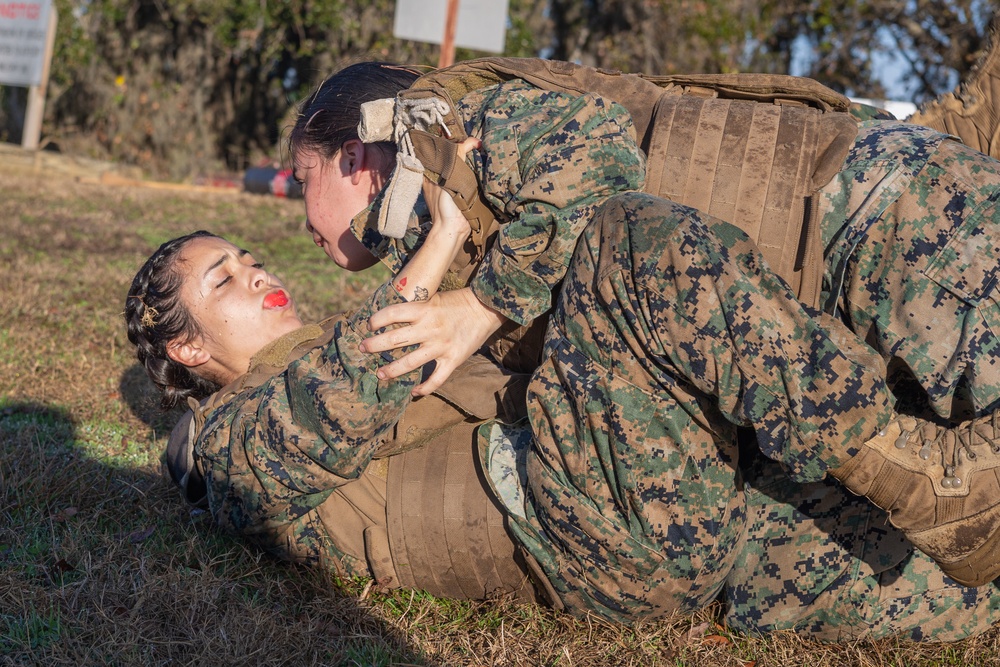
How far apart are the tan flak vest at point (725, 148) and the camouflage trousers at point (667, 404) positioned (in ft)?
0.67

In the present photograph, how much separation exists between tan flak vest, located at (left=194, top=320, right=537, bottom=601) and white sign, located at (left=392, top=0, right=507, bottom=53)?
6322 mm

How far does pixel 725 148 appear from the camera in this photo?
98.7 inches

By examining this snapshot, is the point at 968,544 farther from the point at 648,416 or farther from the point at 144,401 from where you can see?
the point at 144,401

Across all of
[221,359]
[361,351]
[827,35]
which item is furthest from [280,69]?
[361,351]

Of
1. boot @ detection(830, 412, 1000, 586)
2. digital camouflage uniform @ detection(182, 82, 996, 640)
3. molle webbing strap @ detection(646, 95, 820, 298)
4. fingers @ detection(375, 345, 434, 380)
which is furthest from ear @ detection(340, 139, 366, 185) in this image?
boot @ detection(830, 412, 1000, 586)

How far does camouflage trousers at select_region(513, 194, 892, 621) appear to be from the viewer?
216 centimetres

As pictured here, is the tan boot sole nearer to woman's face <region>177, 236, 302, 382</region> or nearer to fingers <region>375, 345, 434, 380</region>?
fingers <region>375, 345, 434, 380</region>

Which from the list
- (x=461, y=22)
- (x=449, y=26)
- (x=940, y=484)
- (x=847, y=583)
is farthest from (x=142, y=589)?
(x=461, y=22)

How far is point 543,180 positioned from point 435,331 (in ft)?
1.45

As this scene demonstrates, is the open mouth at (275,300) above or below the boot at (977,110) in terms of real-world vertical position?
below

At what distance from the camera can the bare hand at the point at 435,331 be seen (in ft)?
7.80

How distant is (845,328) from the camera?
2.30m

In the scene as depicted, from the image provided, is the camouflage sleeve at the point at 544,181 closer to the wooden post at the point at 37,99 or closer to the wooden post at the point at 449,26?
the wooden post at the point at 449,26

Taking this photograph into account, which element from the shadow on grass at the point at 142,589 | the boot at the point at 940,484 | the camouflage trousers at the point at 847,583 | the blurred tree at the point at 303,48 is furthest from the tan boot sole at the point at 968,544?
the blurred tree at the point at 303,48
